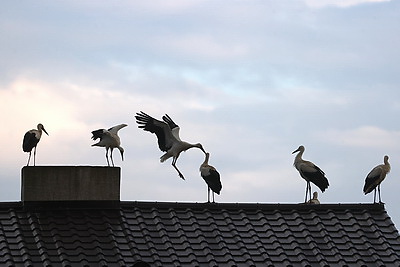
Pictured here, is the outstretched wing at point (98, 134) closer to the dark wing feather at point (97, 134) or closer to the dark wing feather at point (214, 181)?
the dark wing feather at point (97, 134)

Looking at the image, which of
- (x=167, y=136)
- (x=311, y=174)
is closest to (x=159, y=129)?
(x=167, y=136)

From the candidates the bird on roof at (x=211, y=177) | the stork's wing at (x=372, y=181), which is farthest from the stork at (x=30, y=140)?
the stork's wing at (x=372, y=181)

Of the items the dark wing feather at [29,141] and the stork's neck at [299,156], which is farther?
the stork's neck at [299,156]

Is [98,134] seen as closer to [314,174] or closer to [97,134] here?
[97,134]

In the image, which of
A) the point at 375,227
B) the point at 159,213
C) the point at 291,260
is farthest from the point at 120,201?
the point at 375,227

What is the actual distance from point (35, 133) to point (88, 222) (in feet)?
11.0

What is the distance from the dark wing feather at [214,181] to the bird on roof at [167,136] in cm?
56

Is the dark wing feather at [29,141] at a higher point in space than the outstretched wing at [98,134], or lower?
lower

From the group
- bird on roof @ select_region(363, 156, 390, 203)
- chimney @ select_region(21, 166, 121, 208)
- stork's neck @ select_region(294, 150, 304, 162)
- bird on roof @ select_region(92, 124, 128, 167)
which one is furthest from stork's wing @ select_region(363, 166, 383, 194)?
chimney @ select_region(21, 166, 121, 208)

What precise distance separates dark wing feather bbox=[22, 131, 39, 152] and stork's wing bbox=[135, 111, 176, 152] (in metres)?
1.99

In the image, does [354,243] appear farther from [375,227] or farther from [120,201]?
[120,201]

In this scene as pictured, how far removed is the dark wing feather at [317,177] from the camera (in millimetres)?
20906

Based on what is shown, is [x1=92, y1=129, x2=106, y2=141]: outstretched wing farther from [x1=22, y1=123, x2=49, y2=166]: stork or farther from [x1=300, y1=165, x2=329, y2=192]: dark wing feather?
[x1=300, y1=165, x2=329, y2=192]: dark wing feather

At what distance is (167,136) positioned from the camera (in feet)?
69.2
